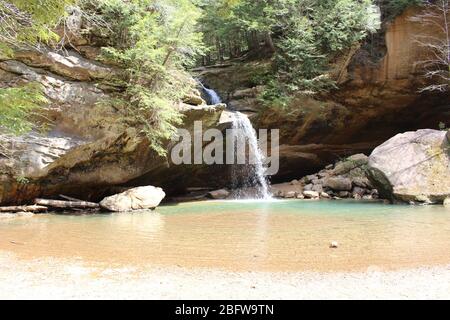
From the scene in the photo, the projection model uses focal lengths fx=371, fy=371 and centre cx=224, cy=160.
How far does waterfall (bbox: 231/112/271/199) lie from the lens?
1653cm

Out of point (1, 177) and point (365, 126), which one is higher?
point (365, 126)

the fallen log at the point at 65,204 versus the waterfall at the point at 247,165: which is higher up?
the waterfall at the point at 247,165

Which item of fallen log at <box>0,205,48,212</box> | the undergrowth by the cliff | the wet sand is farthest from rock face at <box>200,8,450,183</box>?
the wet sand

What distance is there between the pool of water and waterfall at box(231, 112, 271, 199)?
7406 millimetres

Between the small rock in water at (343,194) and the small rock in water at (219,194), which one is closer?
the small rock in water at (343,194)

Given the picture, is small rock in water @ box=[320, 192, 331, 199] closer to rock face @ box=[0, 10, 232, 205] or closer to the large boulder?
the large boulder

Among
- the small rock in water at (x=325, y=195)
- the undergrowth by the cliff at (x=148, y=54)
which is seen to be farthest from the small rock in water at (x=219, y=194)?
the undergrowth by the cliff at (x=148, y=54)

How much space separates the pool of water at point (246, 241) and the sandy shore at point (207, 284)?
0.38m

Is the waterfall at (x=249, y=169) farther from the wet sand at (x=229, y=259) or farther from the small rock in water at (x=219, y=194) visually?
the wet sand at (x=229, y=259)

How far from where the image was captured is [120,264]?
4840 millimetres

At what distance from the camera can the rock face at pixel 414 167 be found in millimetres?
12391
